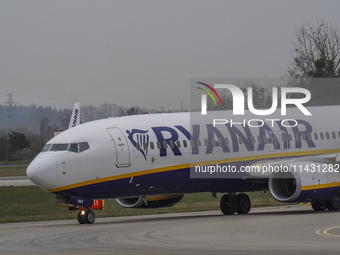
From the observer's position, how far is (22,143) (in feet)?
392

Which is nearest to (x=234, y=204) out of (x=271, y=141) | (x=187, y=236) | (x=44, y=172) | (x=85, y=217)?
(x=271, y=141)

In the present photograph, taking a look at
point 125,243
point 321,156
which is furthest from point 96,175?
point 321,156

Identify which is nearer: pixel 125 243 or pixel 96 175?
pixel 125 243

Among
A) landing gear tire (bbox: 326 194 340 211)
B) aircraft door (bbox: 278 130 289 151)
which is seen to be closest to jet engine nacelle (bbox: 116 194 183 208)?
aircraft door (bbox: 278 130 289 151)

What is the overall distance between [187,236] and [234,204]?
35.6 feet

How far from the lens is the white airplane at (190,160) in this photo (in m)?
29.9

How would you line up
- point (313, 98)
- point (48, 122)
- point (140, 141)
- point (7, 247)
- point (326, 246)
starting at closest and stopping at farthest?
point (326, 246) < point (7, 247) < point (140, 141) < point (313, 98) < point (48, 122)

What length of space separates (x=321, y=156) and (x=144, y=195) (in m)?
8.13

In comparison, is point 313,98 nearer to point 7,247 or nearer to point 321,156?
point 321,156

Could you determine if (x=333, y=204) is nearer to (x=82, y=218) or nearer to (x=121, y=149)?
(x=121, y=149)

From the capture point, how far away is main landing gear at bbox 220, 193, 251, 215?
115 feet

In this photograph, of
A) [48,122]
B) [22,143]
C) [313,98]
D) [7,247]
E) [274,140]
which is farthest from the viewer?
[48,122]

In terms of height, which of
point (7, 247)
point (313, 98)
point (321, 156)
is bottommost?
point (7, 247)

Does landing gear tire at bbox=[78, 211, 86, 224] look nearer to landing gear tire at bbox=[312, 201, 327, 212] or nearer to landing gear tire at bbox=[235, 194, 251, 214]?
landing gear tire at bbox=[235, 194, 251, 214]
